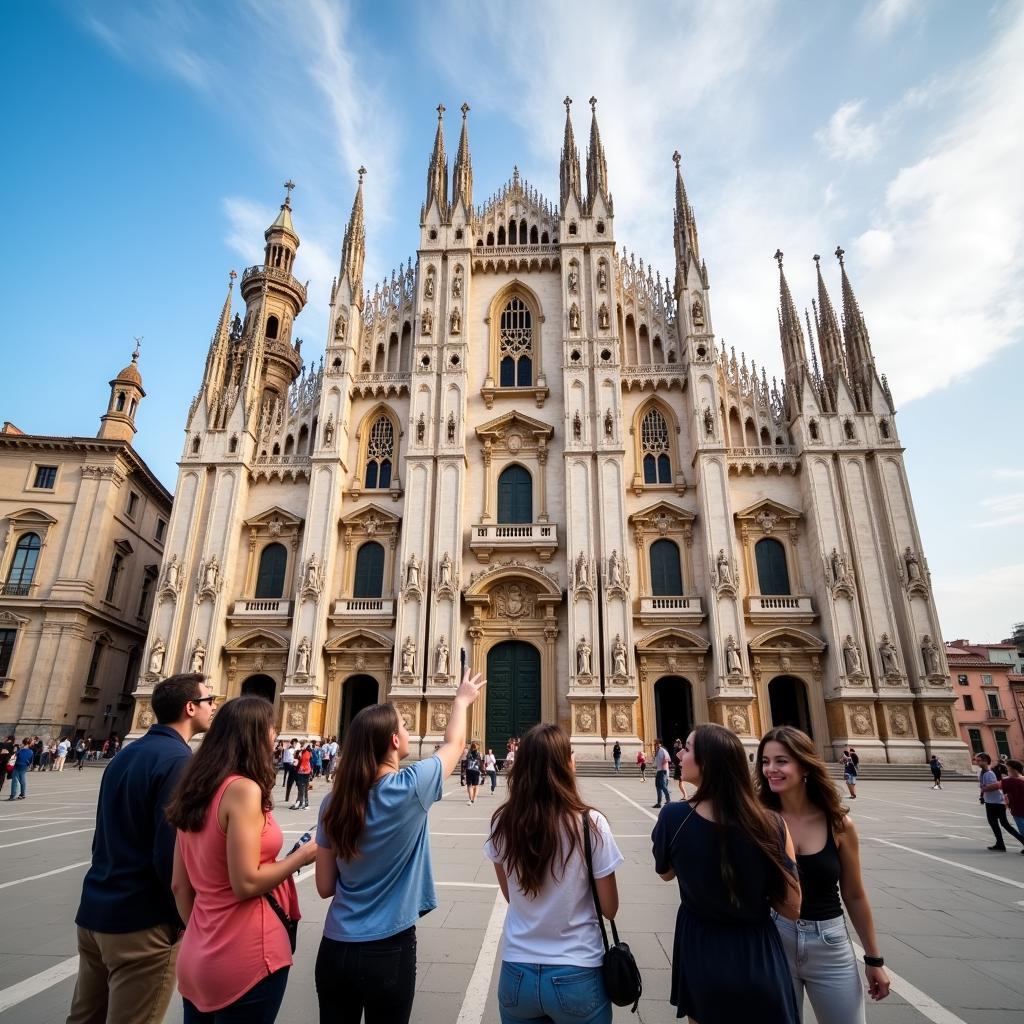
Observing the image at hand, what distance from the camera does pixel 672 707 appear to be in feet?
89.0

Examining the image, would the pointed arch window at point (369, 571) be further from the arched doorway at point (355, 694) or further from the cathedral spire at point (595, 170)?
the cathedral spire at point (595, 170)

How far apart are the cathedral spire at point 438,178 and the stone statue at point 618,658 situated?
76.3ft

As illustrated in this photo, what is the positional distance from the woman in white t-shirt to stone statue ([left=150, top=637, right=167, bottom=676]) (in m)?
27.8

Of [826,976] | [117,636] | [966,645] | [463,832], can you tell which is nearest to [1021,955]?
[826,976]

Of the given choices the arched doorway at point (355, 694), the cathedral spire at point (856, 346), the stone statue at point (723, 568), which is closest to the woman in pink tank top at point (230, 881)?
the stone statue at point (723, 568)

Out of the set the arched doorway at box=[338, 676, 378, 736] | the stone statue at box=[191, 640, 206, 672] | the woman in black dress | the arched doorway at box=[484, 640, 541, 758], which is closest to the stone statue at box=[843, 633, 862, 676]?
the arched doorway at box=[484, 640, 541, 758]

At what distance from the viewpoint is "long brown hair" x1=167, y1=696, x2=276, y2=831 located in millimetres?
2852

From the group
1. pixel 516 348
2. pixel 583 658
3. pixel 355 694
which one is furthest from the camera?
pixel 516 348

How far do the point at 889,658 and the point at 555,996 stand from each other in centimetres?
2692

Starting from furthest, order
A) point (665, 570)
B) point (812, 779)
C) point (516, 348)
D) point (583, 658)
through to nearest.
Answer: point (516, 348)
point (665, 570)
point (583, 658)
point (812, 779)

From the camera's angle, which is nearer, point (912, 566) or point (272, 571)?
point (912, 566)

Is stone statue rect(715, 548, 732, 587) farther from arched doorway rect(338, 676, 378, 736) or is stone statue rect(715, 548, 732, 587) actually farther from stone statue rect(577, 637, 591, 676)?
arched doorway rect(338, 676, 378, 736)

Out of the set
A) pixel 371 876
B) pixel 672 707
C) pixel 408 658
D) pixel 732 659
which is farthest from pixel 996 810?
pixel 408 658

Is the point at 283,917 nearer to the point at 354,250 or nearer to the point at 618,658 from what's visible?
the point at 618,658
